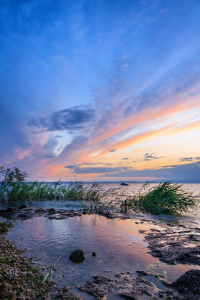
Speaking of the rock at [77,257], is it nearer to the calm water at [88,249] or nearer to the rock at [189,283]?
the calm water at [88,249]

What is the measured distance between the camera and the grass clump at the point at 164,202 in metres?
14.5

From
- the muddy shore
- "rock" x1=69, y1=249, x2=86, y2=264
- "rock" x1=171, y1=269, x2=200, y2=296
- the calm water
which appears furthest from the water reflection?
"rock" x1=171, y1=269, x2=200, y2=296

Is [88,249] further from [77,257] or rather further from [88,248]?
[77,257]

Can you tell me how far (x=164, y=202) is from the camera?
14891 millimetres

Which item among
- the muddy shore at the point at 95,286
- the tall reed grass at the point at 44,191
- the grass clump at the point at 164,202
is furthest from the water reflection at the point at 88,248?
the tall reed grass at the point at 44,191

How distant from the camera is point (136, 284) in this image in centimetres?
414

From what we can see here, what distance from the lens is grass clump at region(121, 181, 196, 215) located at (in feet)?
47.4

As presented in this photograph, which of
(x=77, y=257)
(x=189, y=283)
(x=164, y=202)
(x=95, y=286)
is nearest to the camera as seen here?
(x=189, y=283)

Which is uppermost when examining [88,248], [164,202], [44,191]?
[44,191]

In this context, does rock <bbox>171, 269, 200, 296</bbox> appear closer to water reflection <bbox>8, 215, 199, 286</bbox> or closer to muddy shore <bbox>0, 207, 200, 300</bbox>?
muddy shore <bbox>0, 207, 200, 300</bbox>

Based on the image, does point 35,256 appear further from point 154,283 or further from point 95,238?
point 154,283

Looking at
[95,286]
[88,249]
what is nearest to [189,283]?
[95,286]

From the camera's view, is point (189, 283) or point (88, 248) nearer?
point (189, 283)

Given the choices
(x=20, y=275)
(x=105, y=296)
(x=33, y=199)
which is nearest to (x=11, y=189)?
(x=33, y=199)
